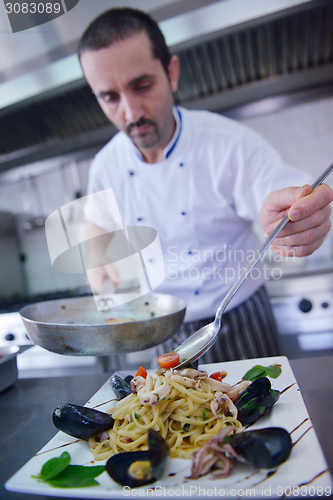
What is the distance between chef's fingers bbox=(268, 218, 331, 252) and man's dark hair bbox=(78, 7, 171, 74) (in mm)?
992

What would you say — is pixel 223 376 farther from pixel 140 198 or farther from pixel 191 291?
pixel 140 198

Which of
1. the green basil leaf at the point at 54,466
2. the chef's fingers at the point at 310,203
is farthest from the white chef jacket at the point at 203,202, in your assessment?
the green basil leaf at the point at 54,466

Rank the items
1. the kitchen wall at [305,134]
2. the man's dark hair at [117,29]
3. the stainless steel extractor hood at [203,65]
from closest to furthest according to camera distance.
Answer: the man's dark hair at [117,29]
the stainless steel extractor hood at [203,65]
the kitchen wall at [305,134]

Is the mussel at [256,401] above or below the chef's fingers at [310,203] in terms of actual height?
below

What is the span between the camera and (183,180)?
1.68 metres

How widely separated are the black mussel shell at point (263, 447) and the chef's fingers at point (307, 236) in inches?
22.0

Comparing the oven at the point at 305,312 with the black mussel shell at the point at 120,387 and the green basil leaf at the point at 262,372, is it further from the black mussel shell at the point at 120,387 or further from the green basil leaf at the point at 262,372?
the black mussel shell at the point at 120,387

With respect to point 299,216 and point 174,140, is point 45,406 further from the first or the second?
point 174,140

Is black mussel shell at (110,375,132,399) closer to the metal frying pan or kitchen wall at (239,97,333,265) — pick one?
the metal frying pan

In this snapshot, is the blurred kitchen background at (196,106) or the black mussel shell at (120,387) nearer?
the black mussel shell at (120,387)

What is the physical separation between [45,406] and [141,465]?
1.70 ft

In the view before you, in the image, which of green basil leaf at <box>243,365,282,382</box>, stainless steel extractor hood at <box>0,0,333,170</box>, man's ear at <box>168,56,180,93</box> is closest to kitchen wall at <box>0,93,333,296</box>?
stainless steel extractor hood at <box>0,0,333,170</box>

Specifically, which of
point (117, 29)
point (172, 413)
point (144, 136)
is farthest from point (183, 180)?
point (172, 413)

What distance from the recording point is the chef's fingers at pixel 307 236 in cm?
96
